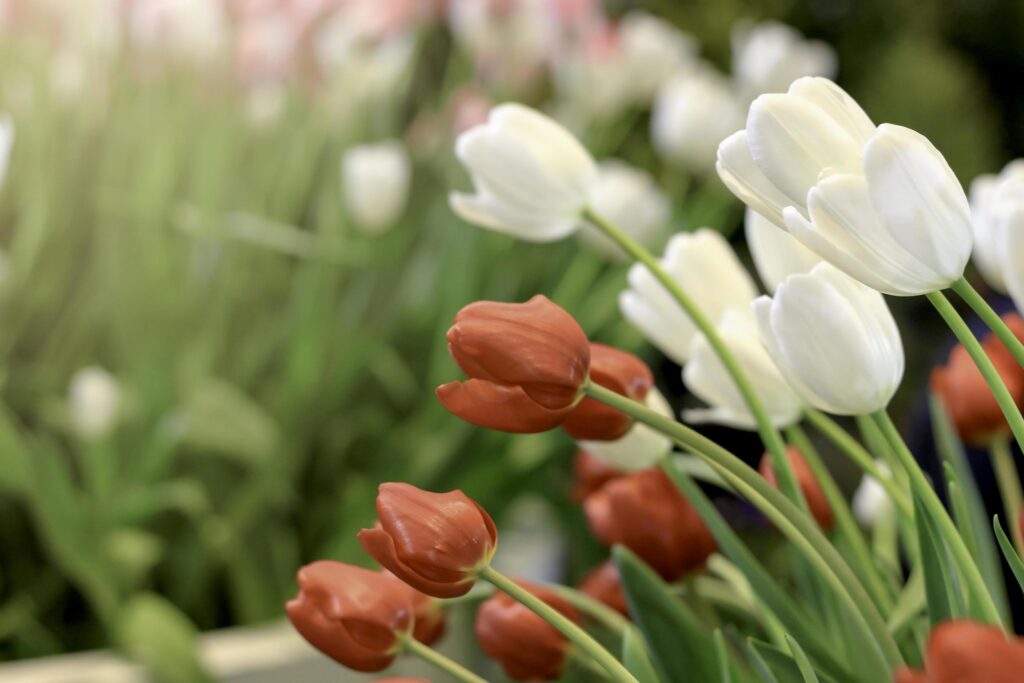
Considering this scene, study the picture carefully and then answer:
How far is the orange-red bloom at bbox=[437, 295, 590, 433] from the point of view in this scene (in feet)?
0.53

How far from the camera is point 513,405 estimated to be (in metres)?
0.17

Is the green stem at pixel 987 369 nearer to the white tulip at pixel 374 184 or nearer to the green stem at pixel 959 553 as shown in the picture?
the green stem at pixel 959 553

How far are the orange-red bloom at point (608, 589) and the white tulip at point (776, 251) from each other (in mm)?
81

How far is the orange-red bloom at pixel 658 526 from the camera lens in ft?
0.77

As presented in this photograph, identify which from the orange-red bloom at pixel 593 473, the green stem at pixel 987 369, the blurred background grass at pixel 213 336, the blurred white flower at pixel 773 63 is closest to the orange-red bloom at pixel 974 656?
the green stem at pixel 987 369

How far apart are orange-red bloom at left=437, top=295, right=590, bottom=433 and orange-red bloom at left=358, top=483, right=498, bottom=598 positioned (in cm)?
1

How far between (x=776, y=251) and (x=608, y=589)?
0.31 ft

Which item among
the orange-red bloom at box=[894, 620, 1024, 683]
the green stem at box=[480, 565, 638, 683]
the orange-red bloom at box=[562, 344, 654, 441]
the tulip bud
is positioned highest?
the orange-red bloom at box=[894, 620, 1024, 683]

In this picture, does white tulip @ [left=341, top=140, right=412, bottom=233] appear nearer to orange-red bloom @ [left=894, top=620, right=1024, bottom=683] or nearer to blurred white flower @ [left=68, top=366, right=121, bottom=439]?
blurred white flower @ [left=68, top=366, right=121, bottom=439]

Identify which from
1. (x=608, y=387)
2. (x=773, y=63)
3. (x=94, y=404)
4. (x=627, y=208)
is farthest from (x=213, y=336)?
(x=608, y=387)

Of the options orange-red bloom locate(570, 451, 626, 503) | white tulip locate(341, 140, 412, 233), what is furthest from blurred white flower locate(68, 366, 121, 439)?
orange-red bloom locate(570, 451, 626, 503)

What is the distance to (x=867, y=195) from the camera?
0.48 feet

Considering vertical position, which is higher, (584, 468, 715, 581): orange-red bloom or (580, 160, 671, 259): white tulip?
(584, 468, 715, 581): orange-red bloom

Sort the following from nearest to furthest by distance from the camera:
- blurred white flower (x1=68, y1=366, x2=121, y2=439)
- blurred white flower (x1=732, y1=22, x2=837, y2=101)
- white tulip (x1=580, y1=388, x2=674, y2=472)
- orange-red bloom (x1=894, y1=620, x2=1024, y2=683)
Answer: orange-red bloom (x1=894, y1=620, x2=1024, y2=683), white tulip (x1=580, y1=388, x2=674, y2=472), blurred white flower (x1=68, y1=366, x2=121, y2=439), blurred white flower (x1=732, y1=22, x2=837, y2=101)
